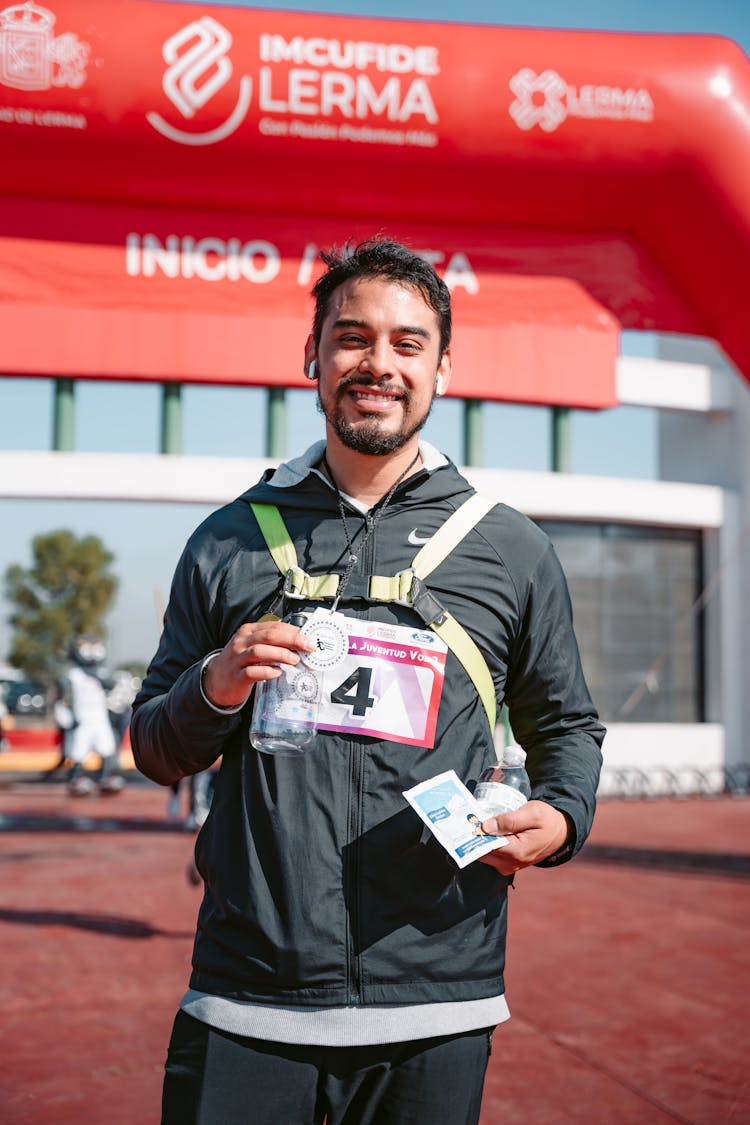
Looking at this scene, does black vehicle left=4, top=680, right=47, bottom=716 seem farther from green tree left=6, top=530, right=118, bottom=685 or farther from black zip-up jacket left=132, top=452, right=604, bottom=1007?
black zip-up jacket left=132, top=452, right=604, bottom=1007

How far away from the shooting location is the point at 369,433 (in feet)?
6.41

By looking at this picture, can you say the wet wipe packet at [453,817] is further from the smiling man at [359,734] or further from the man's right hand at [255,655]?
the man's right hand at [255,655]

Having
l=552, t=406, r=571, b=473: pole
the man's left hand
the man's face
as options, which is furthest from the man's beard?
l=552, t=406, r=571, b=473: pole

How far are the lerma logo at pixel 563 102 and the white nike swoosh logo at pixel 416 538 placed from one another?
6948mm

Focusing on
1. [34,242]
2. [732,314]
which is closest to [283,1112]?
[34,242]

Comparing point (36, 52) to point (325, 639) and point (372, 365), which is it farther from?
point (325, 639)

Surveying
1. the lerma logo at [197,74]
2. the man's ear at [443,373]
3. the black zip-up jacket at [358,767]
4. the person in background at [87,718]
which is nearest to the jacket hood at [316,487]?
the black zip-up jacket at [358,767]

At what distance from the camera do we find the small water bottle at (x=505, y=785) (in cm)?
177

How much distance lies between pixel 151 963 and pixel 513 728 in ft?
14.8

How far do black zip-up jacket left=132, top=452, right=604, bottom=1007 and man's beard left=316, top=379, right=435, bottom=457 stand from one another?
9cm

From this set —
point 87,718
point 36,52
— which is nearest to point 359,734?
point 36,52

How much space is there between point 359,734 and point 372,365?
0.63 metres

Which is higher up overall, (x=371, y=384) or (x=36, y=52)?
(x=36, y=52)

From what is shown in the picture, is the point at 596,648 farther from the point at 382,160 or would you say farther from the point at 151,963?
the point at 151,963
